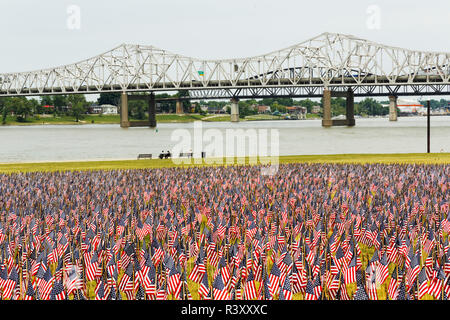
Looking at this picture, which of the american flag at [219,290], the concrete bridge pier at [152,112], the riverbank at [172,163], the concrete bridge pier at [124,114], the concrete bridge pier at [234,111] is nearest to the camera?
the american flag at [219,290]

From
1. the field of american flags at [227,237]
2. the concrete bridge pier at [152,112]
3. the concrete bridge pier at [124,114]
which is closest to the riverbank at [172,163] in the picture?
the field of american flags at [227,237]

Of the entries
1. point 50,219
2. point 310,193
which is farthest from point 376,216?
point 50,219

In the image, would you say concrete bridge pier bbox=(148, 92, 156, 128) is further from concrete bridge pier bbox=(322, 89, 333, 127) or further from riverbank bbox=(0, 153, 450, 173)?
riverbank bbox=(0, 153, 450, 173)

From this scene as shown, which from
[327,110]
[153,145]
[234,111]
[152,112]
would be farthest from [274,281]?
[234,111]

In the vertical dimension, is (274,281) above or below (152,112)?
below

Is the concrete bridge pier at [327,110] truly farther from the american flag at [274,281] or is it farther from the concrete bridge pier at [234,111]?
the american flag at [274,281]

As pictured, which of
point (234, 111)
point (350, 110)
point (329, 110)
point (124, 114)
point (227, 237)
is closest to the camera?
point (227, 237)

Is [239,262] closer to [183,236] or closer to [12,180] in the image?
[183,236]

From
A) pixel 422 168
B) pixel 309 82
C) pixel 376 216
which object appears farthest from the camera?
pixel 309 82

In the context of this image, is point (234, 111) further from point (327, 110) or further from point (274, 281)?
point (274, 281)
